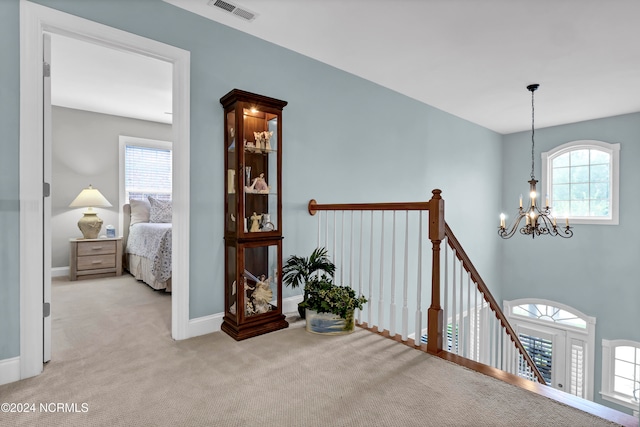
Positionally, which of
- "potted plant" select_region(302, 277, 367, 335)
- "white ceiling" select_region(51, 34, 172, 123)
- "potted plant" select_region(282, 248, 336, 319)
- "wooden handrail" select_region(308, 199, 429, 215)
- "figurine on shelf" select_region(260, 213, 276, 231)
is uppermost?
"white ceiling" select_region(51, 34, 172, 123)

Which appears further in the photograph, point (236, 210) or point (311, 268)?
point (311, 268)

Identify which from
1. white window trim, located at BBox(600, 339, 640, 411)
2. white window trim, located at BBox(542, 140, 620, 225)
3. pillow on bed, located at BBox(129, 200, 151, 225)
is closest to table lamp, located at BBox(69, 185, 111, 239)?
pillow on bed, located at BBox(129, 200, 151, 225)

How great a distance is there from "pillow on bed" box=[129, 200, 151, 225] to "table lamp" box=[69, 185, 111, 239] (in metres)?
0.39

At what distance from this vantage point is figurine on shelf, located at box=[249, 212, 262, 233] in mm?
2670

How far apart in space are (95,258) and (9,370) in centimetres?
328

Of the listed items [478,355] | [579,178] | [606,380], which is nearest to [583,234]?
[579,178]

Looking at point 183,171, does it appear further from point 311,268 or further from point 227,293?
point 311,268

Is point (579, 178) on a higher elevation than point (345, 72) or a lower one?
lower

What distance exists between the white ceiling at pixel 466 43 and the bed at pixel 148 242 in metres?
1.68

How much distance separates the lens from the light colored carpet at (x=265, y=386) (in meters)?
1.58

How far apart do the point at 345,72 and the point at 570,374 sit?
6.02 meters

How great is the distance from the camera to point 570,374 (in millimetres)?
5742

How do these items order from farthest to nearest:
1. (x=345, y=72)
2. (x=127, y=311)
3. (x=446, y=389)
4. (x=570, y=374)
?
(x=570, y=374), (x=345, y=72), (x=127, y=311), (x=446, y=389)

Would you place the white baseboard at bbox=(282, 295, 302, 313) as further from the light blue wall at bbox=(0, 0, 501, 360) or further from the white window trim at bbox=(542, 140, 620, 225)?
the white window trim at bbox=(542, 140, 620, 225)
